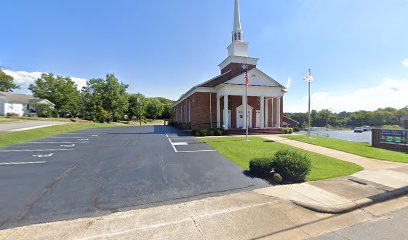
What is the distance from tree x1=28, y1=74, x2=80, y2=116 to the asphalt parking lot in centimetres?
5394

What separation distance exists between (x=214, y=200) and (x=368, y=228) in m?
3.47

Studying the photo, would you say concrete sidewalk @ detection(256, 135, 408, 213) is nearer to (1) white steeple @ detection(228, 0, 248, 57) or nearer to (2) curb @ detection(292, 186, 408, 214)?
(2) curb @ detection(292, 186, 408, 214)

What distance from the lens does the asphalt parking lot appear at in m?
4.75

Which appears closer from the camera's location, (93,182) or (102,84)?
(93,182)

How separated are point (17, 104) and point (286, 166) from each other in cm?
6490

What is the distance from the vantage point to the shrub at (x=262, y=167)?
744cm

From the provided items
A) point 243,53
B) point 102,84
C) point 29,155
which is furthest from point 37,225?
point 102,84

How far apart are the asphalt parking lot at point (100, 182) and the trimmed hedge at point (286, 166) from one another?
671 mm

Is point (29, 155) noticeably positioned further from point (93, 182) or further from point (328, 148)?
point (328, 148)

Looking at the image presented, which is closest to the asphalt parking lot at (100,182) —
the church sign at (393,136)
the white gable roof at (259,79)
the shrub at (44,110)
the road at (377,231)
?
the road at (377,231)

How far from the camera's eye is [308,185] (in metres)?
6.46

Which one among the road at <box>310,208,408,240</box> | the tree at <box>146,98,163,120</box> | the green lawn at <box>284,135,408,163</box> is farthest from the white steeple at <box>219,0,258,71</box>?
the tree at <box>146,98,163,120</box>

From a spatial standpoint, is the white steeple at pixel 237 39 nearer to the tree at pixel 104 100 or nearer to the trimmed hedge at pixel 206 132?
the trimmed hedge at pixel 206 132

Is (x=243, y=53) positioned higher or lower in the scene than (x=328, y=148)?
higher
